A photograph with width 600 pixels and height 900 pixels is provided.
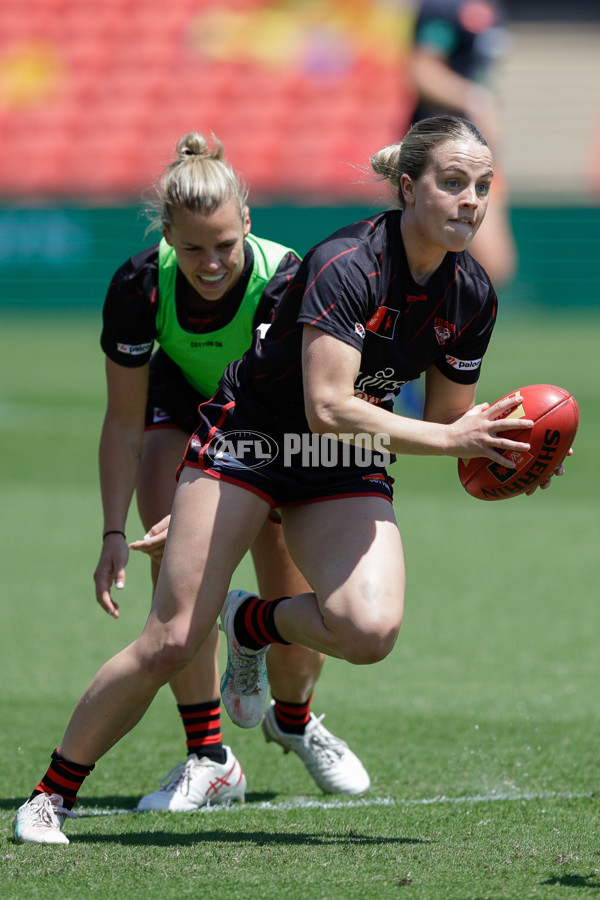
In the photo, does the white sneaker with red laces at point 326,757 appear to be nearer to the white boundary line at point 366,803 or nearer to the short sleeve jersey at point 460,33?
the white boundary line at point 366,803

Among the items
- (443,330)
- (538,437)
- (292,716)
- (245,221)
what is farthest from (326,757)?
(245,221)

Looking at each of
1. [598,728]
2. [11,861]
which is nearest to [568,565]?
[598,728]

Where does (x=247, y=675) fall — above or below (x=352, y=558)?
below

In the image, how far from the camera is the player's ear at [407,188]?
11.4 ft

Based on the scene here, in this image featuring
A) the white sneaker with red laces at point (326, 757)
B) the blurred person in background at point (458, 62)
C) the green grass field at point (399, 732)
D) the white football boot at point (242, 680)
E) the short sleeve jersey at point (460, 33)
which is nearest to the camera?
the green grass field at point (399, 732)

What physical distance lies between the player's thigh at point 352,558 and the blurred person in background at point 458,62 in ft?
17.6

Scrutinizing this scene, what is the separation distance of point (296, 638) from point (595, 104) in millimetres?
23124

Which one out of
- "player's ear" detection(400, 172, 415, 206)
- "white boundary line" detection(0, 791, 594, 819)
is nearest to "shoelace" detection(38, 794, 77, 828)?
"white boundary line" detection(0, 791, 594, 819)

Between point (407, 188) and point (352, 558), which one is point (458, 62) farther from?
point (352, 558)

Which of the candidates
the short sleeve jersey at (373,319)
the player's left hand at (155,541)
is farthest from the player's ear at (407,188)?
the player's left hand at (155,541)

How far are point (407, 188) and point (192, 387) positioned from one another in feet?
4.02

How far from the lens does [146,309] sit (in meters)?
4.05

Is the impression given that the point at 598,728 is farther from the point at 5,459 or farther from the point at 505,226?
the point at 505,226

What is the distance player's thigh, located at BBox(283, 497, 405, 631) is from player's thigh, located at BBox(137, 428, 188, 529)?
0.75 metres
